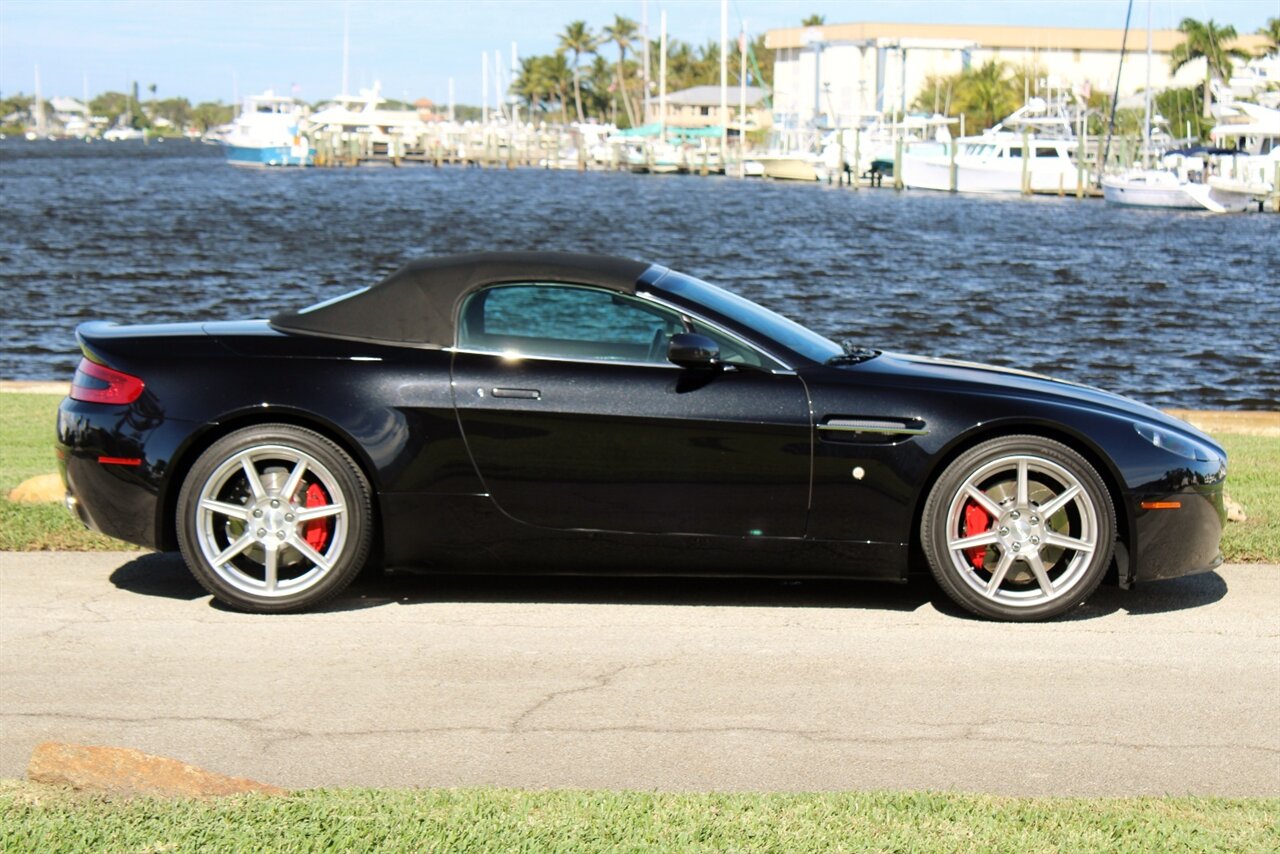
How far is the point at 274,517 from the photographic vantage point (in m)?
6.06

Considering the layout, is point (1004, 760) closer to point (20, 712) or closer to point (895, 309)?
point (20, 712)

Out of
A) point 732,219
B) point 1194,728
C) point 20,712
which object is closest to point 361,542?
point 20,712

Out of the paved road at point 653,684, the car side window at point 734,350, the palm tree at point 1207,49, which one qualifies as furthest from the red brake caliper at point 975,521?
the palm tree at point 1207,49

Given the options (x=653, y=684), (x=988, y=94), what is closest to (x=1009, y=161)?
(x=988, y=94)

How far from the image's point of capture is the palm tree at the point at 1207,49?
270 feet

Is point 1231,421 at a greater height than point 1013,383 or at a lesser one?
lesser

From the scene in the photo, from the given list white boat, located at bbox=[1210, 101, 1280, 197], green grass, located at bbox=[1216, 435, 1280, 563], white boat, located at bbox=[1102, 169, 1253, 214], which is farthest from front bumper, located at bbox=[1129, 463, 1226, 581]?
white boat, located at bbox=[1210, 101, 1280, 197]

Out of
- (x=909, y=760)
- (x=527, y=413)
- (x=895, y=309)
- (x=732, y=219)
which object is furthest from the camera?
(x=732, y=219)

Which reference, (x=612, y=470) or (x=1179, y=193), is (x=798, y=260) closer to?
(x=1179, y=193)

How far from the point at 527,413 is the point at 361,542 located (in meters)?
0.80

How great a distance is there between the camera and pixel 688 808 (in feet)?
13.1

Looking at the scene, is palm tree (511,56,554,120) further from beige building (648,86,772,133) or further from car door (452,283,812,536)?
car door (452,283,812,536)

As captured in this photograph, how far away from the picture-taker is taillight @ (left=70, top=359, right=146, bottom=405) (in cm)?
616

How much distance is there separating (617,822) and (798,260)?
35.7 m
